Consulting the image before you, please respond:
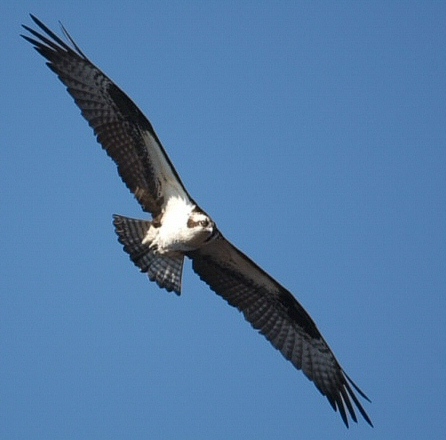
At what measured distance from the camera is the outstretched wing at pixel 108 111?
1046cm

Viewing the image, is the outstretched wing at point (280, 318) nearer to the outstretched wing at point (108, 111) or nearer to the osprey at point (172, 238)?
the osprey at point (172, 238)

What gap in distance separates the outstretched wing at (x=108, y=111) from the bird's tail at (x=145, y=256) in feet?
1.92

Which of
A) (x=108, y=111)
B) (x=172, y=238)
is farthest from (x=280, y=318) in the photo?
(x=108, y=111)

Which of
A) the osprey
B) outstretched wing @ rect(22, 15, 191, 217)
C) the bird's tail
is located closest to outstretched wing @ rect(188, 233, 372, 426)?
the osprey

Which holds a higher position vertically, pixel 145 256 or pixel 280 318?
pixel 280 318

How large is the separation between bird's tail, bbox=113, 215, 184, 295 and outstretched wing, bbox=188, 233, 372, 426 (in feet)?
1.50

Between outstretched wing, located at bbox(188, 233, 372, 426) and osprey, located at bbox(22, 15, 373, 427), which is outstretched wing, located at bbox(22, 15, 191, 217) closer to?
osprey, located at bbox(22, 15, 373, 427)

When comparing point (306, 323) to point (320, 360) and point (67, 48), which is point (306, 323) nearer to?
point (320, 360)

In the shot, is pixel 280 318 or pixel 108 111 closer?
pixel 108 111

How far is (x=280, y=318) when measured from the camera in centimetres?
1157

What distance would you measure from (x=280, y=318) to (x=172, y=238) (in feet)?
5.78

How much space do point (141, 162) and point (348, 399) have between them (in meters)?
3.48

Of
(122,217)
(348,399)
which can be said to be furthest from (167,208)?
(348,399)

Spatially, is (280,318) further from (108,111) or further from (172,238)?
(108,111)
